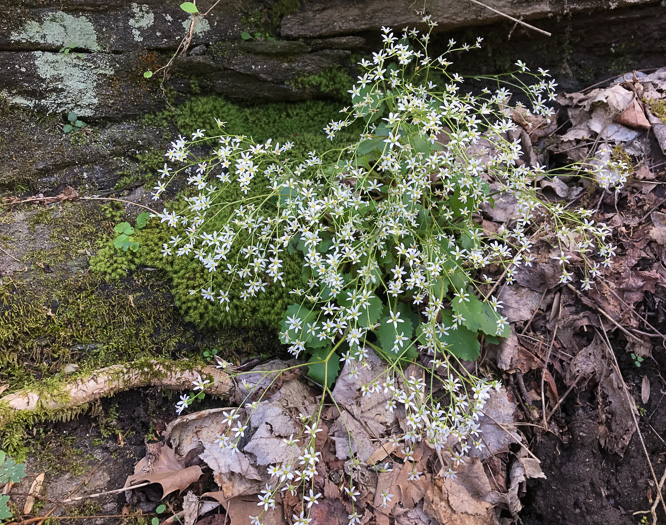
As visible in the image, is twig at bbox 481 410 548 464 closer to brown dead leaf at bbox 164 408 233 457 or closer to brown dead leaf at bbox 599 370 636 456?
brown dead leaf at bbox 599 370 636 456

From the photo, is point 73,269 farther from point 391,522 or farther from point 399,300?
point 391,522

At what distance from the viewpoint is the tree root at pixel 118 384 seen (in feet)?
8.10

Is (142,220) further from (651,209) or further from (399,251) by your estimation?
(651,209)

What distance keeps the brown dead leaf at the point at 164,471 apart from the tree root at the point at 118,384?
0.38 m

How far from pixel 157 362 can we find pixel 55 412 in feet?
1.97

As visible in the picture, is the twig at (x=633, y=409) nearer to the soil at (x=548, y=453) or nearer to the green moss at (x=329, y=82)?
the soil at (x=548, y=453)

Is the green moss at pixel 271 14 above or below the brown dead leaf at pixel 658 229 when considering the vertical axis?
above

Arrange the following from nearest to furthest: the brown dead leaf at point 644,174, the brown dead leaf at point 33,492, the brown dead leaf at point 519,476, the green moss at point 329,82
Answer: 1. the brown dead leaf at point 33,492
2. the brown dead leaf at point 519,476
3. the brown dead leaf at point 644,174
4. the green moss at point 329,82

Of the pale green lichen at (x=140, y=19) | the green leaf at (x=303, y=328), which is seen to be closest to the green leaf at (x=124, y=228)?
the green leaf at (x=303, y=328)

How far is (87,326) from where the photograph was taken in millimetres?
2766

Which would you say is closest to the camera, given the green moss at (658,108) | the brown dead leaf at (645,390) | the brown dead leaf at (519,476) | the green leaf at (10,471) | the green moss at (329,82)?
the green leaf at (10,471)

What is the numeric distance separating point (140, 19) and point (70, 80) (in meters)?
0.68

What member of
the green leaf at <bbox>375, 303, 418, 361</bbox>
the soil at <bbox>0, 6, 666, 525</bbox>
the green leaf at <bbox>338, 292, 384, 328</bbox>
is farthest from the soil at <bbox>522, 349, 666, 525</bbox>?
the green leaf at <bbox>338, 292, 384, 328</bbox>

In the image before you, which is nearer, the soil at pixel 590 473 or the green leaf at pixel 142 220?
the soil at pixel 590 473
